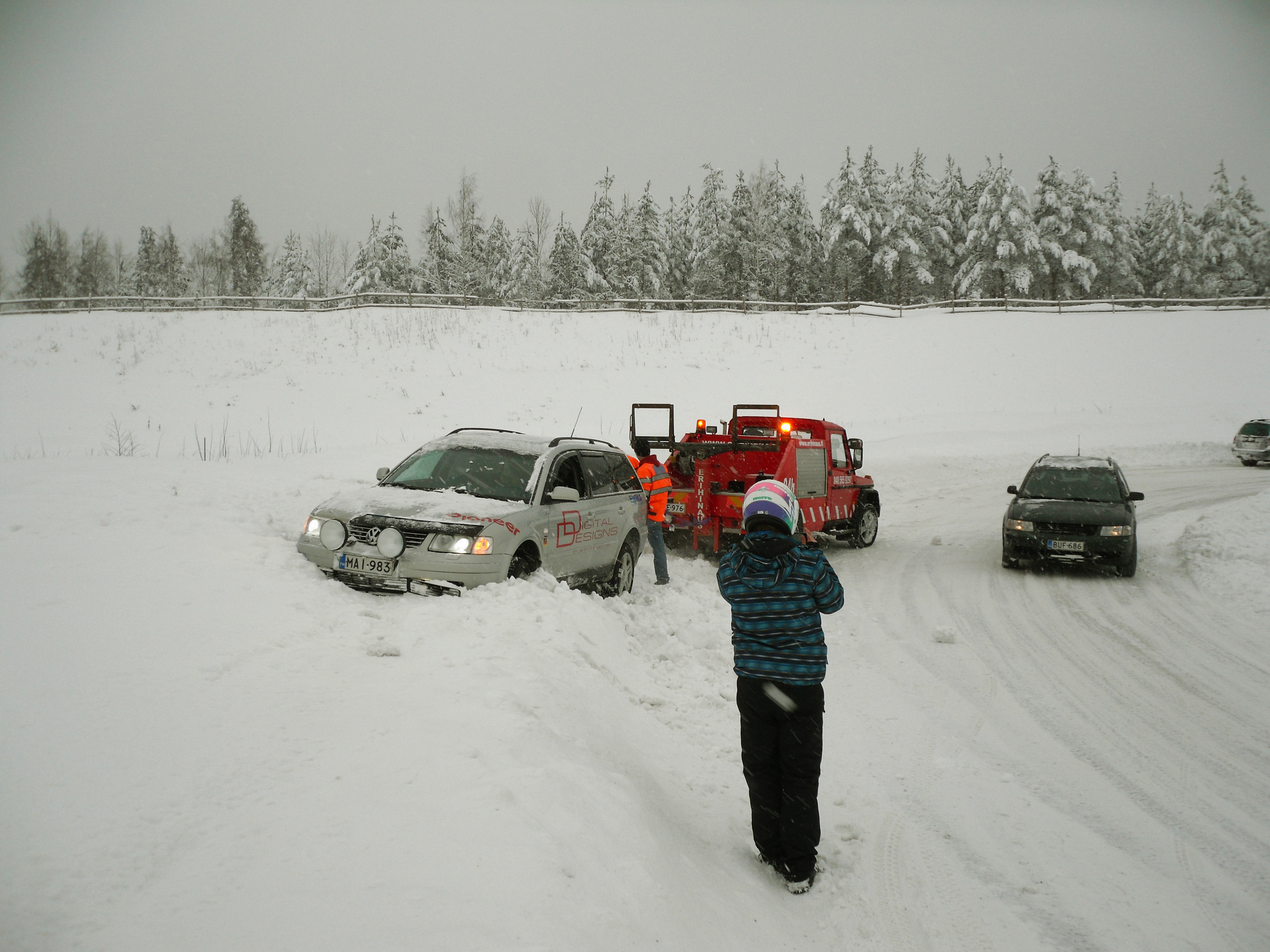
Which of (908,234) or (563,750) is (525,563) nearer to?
(563,750)

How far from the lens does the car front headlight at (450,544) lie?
6293 millimetres

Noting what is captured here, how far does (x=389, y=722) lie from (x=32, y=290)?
90155 mm

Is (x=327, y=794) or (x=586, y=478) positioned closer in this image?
(x=327, y=794)

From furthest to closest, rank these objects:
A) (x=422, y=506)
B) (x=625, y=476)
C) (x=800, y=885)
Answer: (x=625, y=476) → (x=422, y=506) → (x=800, y=885)

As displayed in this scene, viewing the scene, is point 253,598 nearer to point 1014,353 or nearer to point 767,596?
point 767,596

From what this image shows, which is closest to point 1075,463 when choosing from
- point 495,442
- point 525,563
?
point 495,442

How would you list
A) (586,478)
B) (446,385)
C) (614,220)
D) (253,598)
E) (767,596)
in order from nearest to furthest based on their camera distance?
(767,596) → (253,598) → (586,478) → (446,385) → (614,220)

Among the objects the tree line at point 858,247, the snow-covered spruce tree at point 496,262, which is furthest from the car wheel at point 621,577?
the snow-covered spruce tree at point 496,262

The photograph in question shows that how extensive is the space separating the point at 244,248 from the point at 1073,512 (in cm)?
7345

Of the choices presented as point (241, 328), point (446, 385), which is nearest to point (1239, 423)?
point (446, 385)

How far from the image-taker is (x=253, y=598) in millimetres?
5602

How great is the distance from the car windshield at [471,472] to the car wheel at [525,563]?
0.50m

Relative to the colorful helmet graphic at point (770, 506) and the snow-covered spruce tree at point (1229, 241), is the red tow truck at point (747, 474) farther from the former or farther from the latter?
the snow-covered spruce tree at point (1229, 241)

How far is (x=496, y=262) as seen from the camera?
219ft
